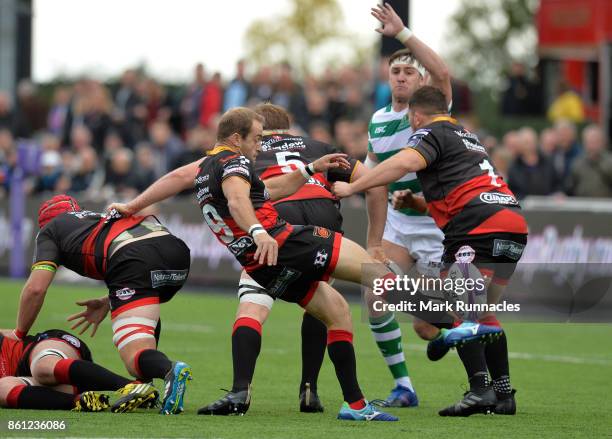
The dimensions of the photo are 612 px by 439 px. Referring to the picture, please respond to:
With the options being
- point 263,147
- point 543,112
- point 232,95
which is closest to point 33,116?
point 232,95

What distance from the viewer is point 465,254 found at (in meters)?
8.45

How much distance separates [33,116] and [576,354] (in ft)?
53.8

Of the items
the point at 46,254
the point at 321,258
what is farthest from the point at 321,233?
the point at 46,254

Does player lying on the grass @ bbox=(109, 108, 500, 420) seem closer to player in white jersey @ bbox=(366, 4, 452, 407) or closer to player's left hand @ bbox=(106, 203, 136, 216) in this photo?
player's left hand @ bbox=(106, 203, 136, 216)

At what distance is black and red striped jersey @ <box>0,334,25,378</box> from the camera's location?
8555 mm

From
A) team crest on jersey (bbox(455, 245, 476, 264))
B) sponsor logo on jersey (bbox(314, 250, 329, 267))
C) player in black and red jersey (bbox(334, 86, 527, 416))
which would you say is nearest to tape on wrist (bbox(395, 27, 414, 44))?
player in black and red jersey (bbox(334, 86, 527, 416))

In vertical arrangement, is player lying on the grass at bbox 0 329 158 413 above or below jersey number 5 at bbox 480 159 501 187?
below

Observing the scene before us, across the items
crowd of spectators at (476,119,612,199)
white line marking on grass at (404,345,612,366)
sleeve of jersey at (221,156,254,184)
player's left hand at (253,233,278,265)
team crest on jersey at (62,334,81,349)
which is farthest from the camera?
crowd of spectators at (476,119,612,199)

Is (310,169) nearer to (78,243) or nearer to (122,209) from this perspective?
(122,209)

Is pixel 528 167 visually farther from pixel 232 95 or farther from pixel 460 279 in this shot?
pixel 460 279

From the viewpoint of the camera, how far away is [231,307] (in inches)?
680

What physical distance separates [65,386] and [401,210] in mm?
3105

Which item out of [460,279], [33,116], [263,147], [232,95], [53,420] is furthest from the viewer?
[33,116]

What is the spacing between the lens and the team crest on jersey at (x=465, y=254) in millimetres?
8430
